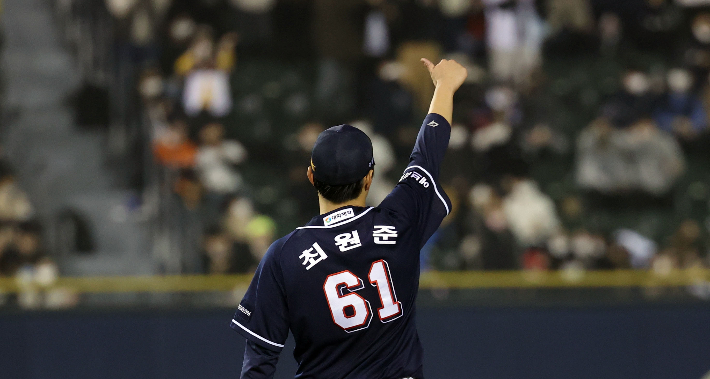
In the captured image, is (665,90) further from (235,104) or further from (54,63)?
(54,63)

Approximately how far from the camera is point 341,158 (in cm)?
285

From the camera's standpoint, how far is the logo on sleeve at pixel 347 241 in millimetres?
2896

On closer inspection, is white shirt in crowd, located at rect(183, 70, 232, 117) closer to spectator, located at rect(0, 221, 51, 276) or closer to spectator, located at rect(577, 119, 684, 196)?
spectator, located at rect(0, 221, 51, 276)

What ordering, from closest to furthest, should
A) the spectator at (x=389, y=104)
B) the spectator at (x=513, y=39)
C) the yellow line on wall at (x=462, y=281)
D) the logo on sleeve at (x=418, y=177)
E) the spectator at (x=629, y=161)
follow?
1. the logo on sleeve at (x=418, y=177)
2. the yellow line on wall at (x=462, y=281)
3. the spectator at (x=629, y=161)
4. the spectator at (x=389, y=104)
5. the spectator at (x=513, y=39)

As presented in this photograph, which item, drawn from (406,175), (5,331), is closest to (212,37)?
(5,331)

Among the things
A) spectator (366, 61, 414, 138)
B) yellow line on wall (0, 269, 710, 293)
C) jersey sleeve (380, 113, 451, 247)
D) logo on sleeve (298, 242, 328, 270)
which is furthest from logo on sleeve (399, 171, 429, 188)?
spectator (366, 61, 414, 138)

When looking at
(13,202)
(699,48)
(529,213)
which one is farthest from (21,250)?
(699,48)

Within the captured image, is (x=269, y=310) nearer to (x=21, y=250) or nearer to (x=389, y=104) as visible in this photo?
(x=21, y=250)

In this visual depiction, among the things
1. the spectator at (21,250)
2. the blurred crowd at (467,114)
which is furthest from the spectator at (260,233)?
the spectator at (21,250)

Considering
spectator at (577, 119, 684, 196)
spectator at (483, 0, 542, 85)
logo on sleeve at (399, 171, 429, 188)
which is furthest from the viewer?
spectator at (483, 0, 542, 85)

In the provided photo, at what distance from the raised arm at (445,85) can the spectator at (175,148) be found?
17.8 feet

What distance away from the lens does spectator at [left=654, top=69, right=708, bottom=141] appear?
28.3ft

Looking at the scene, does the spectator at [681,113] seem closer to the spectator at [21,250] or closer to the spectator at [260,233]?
the spectator at [260,233]

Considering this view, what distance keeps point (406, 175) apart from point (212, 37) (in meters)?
7.13
